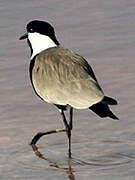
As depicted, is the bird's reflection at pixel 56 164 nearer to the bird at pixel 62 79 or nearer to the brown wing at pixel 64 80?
A: the bird at pixel 62 79

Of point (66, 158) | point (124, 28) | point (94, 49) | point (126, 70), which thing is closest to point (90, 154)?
point (66, 158)

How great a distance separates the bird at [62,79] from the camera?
6965 millimetres

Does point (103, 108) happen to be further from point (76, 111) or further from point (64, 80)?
point (76, 111)

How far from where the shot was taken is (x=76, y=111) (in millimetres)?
8102

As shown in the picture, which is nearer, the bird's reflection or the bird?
the bird's reflection

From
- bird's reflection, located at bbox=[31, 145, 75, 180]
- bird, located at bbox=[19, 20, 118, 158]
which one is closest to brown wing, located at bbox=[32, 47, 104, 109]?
bird, located at bbox=[19, 20, 118, 158]

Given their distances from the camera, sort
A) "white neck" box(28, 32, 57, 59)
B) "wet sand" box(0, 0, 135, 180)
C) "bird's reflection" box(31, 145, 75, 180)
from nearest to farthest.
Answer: "bird's reflection" box(31, 145, 75, 180) < "wet sand" box(0, 0, 135, 180) < "white neck" box(28, 32, 57, 59)

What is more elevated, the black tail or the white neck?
the white neck

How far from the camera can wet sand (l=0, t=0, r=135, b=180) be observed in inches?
273

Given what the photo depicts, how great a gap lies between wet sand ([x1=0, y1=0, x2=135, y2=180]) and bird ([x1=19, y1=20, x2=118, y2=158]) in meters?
0.17

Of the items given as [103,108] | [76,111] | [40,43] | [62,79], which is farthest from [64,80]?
[76,111]

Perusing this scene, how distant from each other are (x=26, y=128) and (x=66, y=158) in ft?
2.35

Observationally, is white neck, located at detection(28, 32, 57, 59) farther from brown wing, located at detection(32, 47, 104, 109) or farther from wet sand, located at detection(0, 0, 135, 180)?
wet sand, located at detection(0, 0, 135, 180)

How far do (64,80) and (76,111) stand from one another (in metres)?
0.93
